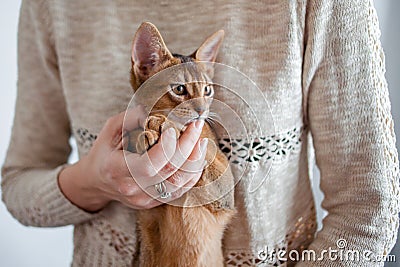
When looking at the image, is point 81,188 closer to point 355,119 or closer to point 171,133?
point 171,133

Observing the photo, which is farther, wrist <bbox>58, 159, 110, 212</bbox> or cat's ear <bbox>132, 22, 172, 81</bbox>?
wrist <bbox>58, 159, 110, 212</bbox>

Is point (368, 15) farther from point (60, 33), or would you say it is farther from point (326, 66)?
point (60, 33)

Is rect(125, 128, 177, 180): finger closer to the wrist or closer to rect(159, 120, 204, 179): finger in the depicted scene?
rect(159, 120, 204, 179): finger

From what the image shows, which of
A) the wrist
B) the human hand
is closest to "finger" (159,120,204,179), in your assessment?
the human hand

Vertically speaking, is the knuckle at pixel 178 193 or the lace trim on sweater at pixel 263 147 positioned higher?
the lace trim on sweater at pixel 263 147

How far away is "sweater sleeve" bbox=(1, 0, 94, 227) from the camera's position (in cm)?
66

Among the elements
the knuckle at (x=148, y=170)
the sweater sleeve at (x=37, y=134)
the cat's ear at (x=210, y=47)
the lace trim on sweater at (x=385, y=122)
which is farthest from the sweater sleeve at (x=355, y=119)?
the sweater sleeve at (x=37, y=134)

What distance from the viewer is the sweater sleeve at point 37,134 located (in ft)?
2.16

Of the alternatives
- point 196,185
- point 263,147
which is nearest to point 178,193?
point 196,185

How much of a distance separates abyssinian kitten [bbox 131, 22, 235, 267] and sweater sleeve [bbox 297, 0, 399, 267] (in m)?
0.14

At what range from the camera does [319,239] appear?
22.6 inches

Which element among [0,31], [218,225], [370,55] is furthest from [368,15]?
[0,31]

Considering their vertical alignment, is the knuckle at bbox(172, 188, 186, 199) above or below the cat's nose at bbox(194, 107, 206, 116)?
below

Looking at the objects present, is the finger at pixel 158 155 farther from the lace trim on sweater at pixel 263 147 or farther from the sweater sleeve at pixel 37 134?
the sweater sleeve at pixel 37 134
